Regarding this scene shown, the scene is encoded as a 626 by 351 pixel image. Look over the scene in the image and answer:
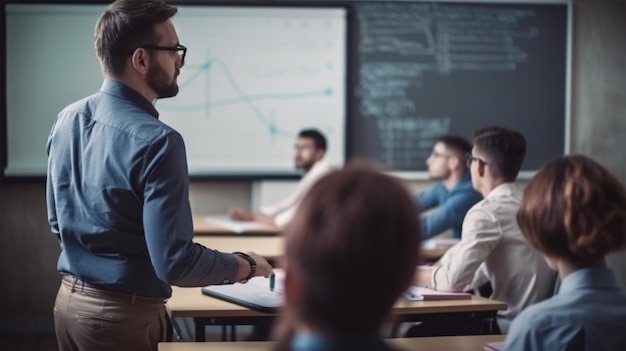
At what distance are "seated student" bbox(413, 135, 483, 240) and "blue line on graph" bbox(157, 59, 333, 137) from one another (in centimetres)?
111

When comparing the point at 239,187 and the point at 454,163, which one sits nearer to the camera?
the point at 454,163

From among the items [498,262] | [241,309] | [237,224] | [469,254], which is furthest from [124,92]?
[237,224]

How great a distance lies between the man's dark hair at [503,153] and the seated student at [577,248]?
1.59 metres

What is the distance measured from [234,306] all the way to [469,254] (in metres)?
0.87

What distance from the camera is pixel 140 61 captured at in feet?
7.53

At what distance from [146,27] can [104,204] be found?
18.8 inches

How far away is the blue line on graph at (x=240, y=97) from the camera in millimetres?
5805

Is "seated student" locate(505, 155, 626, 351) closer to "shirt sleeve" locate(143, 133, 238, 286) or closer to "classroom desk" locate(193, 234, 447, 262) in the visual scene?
"shirt sleeve" locate(143, 133, 238, 286)

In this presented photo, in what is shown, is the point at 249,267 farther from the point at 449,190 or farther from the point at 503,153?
the point at 449,190

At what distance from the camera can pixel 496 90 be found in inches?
241

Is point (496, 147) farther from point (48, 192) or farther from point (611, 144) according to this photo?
point (611, 144)

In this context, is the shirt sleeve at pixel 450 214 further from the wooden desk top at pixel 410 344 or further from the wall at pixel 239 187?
the wooden desk top at pixel 410 344

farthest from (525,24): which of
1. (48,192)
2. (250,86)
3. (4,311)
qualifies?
(48,192)

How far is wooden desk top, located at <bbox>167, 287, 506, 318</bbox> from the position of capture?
263cm
